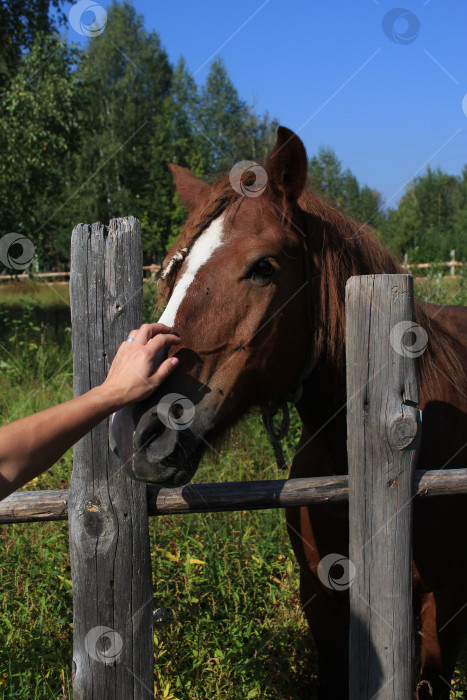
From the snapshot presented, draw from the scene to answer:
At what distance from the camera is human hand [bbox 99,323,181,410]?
1416mm

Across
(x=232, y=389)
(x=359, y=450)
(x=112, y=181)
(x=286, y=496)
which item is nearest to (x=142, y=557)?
(x=286, y=496)

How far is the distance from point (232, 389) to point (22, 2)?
14.7 meters

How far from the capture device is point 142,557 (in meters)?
1.73

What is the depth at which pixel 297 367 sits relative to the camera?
2.00 metres

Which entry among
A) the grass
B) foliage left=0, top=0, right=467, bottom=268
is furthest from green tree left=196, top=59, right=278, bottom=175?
the grass

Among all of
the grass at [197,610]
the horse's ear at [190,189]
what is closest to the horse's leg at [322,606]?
the grass at [197,610]

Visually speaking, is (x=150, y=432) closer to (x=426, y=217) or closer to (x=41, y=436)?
(x=41, y=436)

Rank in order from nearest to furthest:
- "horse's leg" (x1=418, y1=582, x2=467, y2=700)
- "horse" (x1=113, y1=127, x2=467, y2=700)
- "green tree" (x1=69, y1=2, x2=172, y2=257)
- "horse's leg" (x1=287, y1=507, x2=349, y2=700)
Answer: "horse" (x1=113, y1=127, x2=467, y2=700) → "horse's leg" (x1=418, y1=582, x2=467, y2=700) → "horse's leg" (x1=287, y1=507, x2=349, y2=700) → "green tree" (x1=69, y1=2, x2=172, y2=257)

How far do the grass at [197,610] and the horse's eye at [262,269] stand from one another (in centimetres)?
57

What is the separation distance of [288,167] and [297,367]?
761mm

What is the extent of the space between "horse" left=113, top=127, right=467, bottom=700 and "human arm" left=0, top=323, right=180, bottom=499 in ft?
0.34

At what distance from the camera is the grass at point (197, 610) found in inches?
96.3

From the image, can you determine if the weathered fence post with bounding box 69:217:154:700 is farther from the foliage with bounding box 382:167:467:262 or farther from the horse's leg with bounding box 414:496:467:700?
the foliage with bounding box 382:167:467:262

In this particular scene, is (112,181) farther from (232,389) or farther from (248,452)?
(232,389)
